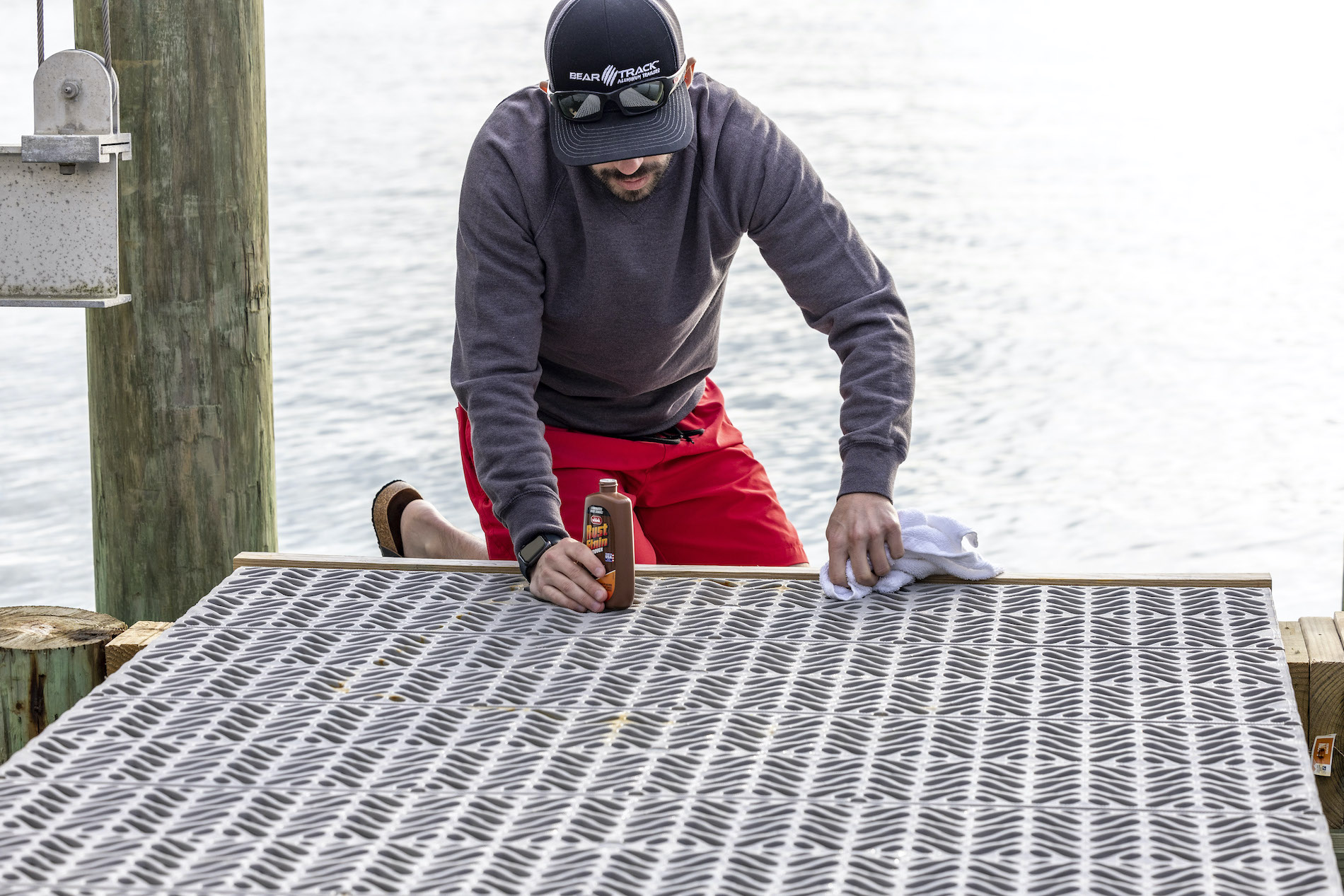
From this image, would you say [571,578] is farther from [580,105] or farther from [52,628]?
[52,628]

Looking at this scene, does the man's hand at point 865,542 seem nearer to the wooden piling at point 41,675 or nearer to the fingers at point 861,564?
the fingers at point 861,564

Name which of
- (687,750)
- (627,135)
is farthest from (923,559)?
(627,135)

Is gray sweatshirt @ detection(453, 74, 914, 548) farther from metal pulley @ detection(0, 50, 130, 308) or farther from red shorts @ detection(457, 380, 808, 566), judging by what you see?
metal pulley @ detection(0, 50, 130, 308)

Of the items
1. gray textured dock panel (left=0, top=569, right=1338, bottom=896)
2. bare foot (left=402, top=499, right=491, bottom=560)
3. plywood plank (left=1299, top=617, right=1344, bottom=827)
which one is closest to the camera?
gray textured dock panel (left=0, top=569, right=1338, bottom=896)

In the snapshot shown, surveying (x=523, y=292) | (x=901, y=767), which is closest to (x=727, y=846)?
(x=901, y=767)

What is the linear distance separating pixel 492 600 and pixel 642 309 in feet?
1.96

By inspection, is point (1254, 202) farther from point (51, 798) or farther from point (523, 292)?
point (51, 798)

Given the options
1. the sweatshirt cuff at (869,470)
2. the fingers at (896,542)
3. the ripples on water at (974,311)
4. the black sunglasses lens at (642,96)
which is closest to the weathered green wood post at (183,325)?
the black sunglasses lens at (642,96)

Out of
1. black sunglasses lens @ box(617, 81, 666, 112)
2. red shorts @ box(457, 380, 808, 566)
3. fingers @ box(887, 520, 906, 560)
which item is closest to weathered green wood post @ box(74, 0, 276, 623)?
red shorts @ box(457, 380, 808, 566)

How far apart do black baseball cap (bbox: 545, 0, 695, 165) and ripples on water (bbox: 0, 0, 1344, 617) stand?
2382mm

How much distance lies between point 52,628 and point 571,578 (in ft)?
3.22

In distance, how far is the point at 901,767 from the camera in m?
1.96

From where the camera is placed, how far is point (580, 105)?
260 cm

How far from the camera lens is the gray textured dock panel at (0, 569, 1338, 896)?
1729 millimetres
